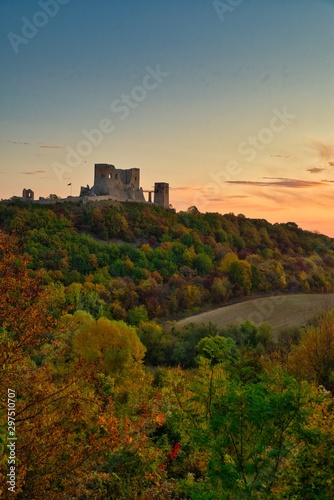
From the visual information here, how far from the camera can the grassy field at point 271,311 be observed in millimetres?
51094

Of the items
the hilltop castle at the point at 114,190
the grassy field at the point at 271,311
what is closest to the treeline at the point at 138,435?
the grassy field at the point at 271,311

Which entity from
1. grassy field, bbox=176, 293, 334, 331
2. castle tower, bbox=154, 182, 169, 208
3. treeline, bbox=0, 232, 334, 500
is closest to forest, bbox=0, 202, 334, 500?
treeline, bbox=0, 232, 334, 500

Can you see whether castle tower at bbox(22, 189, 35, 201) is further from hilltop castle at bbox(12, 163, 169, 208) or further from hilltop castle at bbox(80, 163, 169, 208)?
hilltop castle at bbox(80, 163, 169, 208)

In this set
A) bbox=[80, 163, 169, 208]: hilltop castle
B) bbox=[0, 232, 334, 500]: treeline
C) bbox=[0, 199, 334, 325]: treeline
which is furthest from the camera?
bbox=[80, 163, 169, 208]: hilltop castle

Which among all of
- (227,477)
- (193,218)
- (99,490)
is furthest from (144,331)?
(193,218)

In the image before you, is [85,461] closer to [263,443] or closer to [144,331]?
[263,443]

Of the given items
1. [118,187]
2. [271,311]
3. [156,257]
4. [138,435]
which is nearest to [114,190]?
[118,187]

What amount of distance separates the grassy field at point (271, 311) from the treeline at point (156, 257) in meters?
2.80

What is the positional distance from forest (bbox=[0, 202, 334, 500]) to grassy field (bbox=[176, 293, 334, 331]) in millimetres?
2641

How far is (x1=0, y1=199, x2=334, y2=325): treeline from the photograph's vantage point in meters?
54.5

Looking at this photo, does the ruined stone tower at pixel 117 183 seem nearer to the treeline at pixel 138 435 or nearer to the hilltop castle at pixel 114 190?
the hilltop castle at pixel 114 190

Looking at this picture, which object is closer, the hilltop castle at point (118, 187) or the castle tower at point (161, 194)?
the hilltop castle at point (118, 187)

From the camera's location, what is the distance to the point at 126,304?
2100 inches

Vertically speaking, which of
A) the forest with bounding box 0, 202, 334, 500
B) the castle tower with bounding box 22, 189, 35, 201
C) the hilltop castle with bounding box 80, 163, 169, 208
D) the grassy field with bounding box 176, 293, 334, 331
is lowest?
the grassy field with bounding box 176, 293, 334, 331
